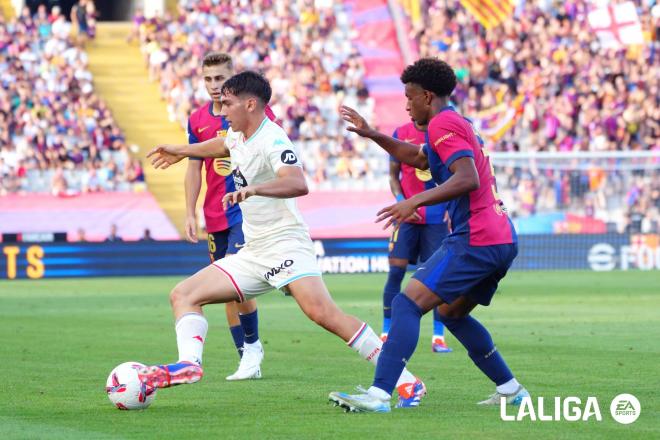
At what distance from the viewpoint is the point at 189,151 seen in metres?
10.0

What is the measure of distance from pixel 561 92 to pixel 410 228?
24.8 m

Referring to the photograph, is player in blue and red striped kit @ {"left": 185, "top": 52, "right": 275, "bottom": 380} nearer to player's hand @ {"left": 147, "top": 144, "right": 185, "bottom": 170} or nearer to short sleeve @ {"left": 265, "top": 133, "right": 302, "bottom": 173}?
player's hand @ {"left": 147, "top": 144, "right": 185, "bottom": 170}

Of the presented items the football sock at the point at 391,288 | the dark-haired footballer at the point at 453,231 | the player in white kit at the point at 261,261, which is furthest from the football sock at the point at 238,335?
the dark-haired footballer at the point at 453,231

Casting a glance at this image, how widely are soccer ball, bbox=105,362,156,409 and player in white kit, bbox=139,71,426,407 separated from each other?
0.32m

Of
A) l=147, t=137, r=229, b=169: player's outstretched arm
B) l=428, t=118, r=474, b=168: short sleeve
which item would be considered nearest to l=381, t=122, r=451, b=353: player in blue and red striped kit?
l=147, t=137, r=229, b=169: player's outstretched arm

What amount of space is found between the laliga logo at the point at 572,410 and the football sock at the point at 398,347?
0.74 meters

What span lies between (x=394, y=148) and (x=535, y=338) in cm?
592

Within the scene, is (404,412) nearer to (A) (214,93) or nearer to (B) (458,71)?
(A) (214,93)

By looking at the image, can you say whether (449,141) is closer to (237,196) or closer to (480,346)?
(237,196)

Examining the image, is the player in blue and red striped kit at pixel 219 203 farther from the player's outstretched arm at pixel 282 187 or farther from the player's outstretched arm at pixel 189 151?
the player's outstretched arm at pixel 282 187

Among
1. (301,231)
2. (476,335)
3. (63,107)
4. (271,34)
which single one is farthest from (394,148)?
(271,34)

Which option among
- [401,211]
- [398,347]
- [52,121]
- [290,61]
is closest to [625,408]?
[398,347]

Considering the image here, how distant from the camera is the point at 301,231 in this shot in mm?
9383

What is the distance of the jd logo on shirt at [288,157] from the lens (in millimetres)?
8945
